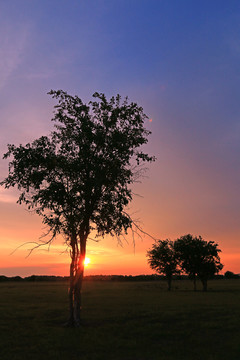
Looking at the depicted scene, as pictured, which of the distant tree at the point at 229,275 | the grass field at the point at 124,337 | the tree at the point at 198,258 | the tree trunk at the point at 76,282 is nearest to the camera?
the grass field at the point at 124,337

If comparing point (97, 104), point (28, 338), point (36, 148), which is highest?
point (97, 104)

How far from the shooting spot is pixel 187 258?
336 feet

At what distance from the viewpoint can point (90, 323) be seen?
33438mm

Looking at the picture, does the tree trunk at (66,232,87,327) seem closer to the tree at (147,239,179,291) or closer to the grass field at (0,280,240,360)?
the grass field at (0,280,240,360)

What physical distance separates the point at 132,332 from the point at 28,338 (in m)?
8.43

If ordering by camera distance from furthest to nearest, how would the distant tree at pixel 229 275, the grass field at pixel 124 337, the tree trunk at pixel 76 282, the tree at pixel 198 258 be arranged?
the distant tree at pixel 229 275, the tree at pixel 198 258, the tree trunk at pixel 76 282, the grass field at pixel 124 337

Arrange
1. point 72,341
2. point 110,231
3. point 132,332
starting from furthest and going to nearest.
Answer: point 110,231, point 132,332, point 72,341

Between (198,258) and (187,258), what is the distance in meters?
3.41

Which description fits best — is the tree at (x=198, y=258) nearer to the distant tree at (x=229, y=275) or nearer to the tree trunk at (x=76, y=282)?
the tree trunk at (x=76, y=282)

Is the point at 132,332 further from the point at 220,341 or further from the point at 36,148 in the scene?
the point at 36,148

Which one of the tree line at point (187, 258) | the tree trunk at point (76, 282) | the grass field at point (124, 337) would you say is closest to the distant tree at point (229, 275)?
the tree line at point (187, 258)

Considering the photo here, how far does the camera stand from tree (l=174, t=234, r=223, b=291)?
9931 cm

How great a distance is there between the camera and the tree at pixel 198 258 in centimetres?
9931

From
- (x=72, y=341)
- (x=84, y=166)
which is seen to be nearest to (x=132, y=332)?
(x=72, y=341)
